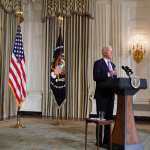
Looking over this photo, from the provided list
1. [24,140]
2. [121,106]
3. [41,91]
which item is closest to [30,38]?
[41,91]

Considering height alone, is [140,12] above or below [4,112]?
above

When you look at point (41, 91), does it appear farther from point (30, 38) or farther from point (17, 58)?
point (17, 58)

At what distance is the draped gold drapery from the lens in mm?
10023

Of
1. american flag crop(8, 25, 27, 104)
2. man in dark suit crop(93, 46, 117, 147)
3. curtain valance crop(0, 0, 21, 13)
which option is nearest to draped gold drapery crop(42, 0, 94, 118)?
curtain valance crop(0, 0, 21, 13)

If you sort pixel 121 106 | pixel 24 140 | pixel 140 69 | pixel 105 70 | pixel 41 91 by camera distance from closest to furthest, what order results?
pixel 121 106
pixel 105 70
pixel 24 140
pixel 140 69
pixel 41 91

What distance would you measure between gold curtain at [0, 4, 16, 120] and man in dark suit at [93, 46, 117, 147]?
4420mm

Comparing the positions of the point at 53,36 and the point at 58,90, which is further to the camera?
the point at 53,36

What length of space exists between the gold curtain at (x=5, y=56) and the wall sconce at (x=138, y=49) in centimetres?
355

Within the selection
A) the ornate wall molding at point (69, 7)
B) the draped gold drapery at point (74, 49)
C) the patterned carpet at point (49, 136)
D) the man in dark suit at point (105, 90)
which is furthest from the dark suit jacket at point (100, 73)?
the ornate wall molding at point (69, 7)

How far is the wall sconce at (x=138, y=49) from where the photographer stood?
9578mm

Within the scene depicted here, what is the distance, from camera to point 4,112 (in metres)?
9.57

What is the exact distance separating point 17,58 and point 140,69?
Result: 11.8ft

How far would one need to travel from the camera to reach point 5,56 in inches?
379

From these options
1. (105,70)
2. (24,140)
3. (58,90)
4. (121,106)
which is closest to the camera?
(121,106)
